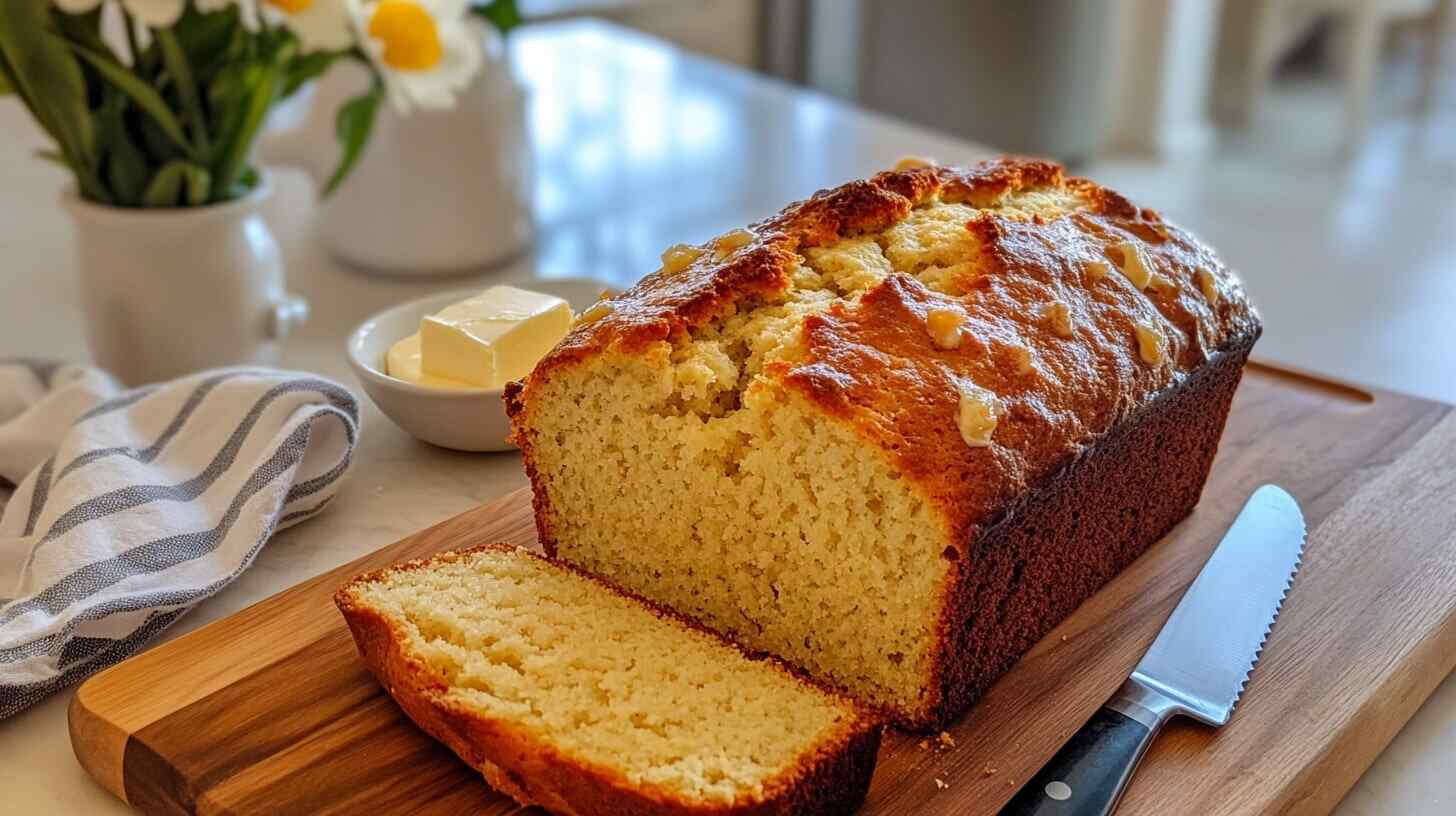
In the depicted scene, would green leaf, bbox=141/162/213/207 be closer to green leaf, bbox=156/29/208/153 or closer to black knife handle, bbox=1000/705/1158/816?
green leaf, bbox=156/29/208/153

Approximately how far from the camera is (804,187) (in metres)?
3.17

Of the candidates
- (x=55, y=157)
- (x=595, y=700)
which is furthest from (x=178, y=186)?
(x=595, y=700)

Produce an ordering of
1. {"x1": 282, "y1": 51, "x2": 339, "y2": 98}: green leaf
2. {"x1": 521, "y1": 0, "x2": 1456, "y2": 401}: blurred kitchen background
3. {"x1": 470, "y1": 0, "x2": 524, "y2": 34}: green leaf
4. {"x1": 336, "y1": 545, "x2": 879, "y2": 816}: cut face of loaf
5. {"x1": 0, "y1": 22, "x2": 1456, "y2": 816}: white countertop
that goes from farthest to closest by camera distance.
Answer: {"x1": 521, "y1": 0, "x2": 1456, "y2": 401}: blurred kitchen background < {"x1": 470, "y1": 0, "x2": 524, "y2": 34}: green leaf < {"x1": 282, "y1": 51, "x2": 339, "y2": 98}: green leaf < {"x1": 0, "y1": 22, "x2": 1456, "y2": 816}: white countertop < {"x1": 336, "y1": 545, "x2": 879, "y2": 816}: cut face of loaf

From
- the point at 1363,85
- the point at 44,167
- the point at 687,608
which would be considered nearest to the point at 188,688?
the point at 687,608

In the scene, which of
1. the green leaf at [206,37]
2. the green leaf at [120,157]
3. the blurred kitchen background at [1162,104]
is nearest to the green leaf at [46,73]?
the green leaf at [120,157]

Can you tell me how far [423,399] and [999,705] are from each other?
90 centimetres

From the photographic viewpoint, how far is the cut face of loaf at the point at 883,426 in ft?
4.57

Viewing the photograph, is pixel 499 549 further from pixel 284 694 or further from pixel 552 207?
pixel 552 207

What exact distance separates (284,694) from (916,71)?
493cm

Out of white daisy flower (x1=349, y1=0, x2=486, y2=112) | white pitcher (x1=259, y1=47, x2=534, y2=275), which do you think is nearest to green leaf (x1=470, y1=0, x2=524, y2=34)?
white pitcher (x1=259, y1=47, x2=534, y2=275)

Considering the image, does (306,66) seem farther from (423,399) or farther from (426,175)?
(423,399)

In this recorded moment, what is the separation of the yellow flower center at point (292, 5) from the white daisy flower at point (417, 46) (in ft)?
0.26

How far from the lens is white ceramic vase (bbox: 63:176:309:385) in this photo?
2.09m

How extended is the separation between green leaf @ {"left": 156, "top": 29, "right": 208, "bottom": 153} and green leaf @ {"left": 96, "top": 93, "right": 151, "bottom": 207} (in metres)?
0.09
